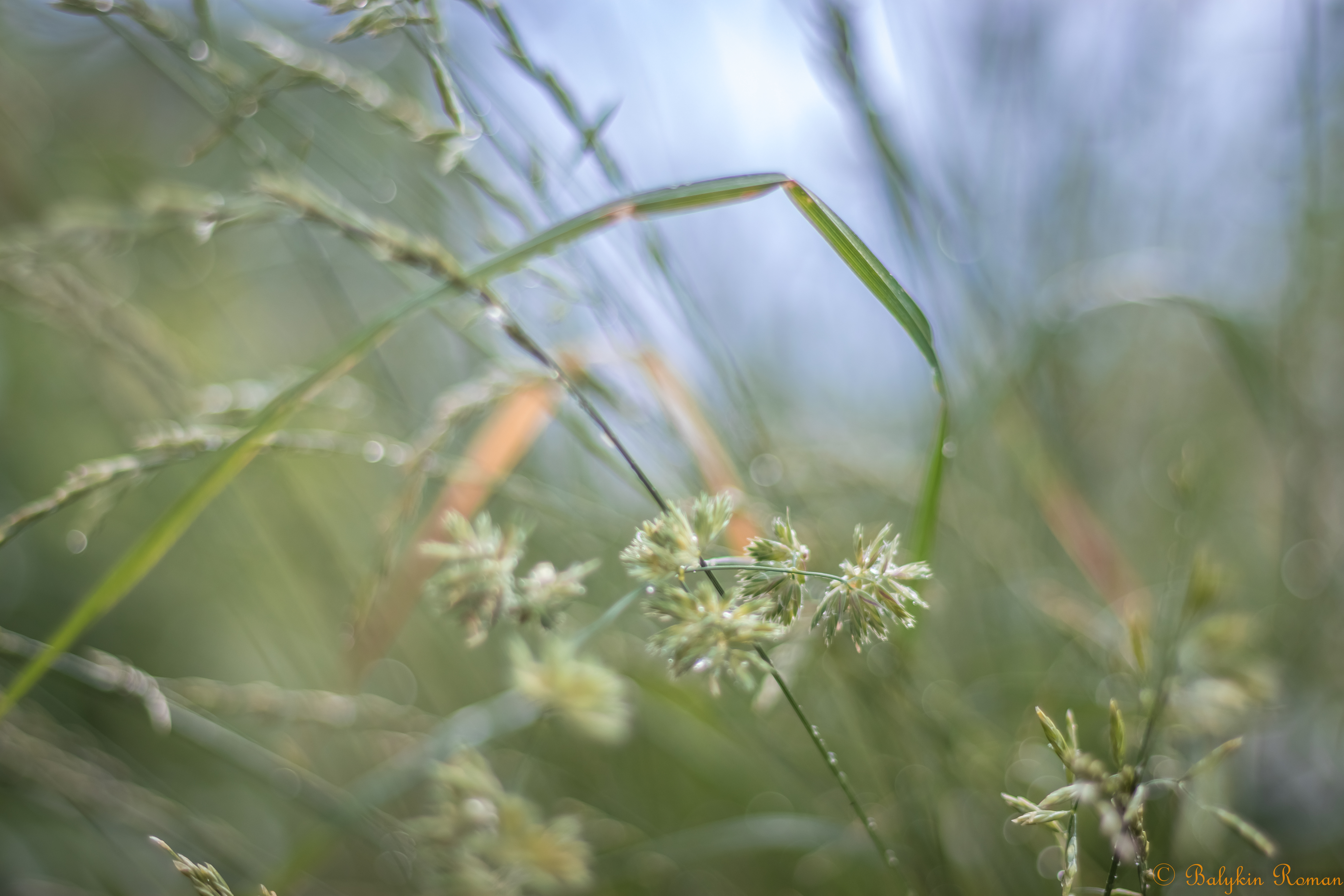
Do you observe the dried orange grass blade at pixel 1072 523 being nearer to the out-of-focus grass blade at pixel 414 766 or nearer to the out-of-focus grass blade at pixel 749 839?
the out-of-focus grass blade at pixel 749 839

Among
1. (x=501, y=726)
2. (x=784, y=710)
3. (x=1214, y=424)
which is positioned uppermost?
(x=1214, y=424)

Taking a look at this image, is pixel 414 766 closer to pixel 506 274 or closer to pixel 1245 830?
pixel 506 274

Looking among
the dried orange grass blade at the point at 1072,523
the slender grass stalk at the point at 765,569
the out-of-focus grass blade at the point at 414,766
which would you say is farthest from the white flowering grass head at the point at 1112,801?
the dried orange grass blade at the point at 1072,523

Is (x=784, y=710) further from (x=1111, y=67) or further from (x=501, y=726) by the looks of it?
(x=1111, y=67)

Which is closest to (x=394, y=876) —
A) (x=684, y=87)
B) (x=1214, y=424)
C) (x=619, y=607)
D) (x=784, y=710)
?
(x=784, y=710)

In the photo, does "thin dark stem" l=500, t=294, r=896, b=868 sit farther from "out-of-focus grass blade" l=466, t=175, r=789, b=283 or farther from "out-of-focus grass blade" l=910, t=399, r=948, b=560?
"out-of-focus grass blade" l=910, t=399, r=948, b=560

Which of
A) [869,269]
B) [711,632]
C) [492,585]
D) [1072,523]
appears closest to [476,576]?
[492,585]

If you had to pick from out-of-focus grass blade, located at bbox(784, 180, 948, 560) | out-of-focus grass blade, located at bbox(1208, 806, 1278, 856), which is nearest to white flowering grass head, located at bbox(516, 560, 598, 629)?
out-of-focus grass blade, located at bbox(784, 180, 948, 560)
